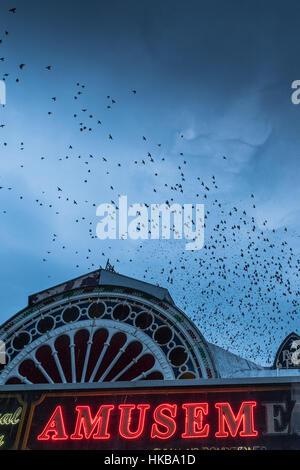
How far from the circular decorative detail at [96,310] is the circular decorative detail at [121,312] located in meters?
0.62

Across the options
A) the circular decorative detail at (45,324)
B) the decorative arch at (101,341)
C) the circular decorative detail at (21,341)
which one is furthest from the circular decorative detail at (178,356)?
the circular decorative detail at (21,341)

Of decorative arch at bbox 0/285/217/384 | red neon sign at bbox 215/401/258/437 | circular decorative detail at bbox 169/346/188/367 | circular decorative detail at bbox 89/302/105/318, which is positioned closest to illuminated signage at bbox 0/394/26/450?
red neon sign at bbox 215/401/258/437

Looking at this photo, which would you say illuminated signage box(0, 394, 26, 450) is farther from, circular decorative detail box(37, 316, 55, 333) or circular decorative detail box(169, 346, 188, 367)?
circular decorative detail box(37, 316, 55, 333)

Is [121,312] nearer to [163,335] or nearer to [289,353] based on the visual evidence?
[163,335]

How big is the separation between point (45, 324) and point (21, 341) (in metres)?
1.28

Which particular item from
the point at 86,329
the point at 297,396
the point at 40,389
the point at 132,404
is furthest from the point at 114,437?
the point at 86,329

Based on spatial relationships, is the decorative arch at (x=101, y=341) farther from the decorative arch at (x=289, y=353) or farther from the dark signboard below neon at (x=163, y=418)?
the decorative arch at (x=289, y=353)

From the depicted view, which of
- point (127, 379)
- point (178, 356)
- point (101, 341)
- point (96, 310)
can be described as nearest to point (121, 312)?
point (96, 310)

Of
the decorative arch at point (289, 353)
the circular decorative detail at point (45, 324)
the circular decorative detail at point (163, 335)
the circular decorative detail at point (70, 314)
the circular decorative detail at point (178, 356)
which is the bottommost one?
the circular decorative detail at point (178, 356)

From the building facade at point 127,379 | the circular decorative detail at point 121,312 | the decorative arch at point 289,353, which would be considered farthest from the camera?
the decorative arch at point 289,353

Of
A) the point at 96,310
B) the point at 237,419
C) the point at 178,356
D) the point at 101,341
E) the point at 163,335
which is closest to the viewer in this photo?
the point at 237,419

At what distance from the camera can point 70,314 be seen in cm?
2591

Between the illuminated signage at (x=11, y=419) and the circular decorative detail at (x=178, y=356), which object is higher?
the circular decorative detail at (x=178, y=356)

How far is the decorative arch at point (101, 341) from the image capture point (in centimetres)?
2350
